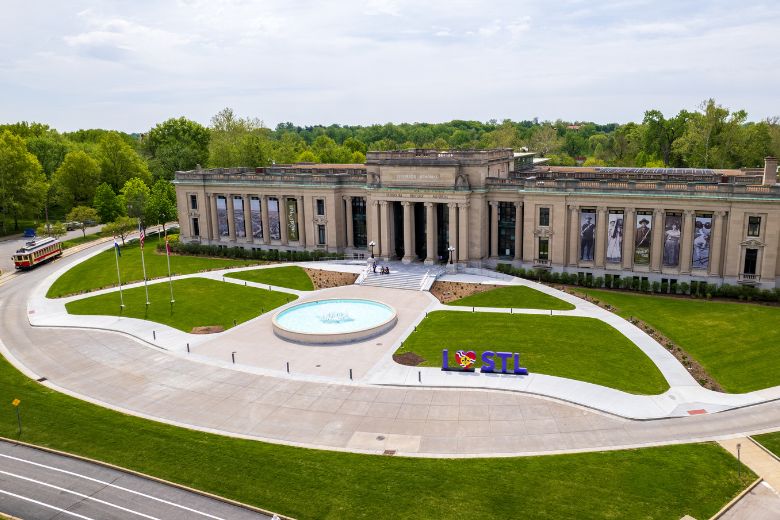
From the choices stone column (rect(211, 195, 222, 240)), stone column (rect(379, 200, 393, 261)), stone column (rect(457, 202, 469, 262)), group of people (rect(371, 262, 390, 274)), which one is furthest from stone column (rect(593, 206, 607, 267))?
stone column (rect(211, 195, 222, 240))

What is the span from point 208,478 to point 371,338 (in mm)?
24235

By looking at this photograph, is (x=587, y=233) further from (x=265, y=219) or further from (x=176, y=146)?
(x=176, y=146)

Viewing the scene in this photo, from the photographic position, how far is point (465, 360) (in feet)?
153

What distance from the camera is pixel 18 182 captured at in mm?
112938

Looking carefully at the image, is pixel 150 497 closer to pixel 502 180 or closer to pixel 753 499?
pixel 753 499

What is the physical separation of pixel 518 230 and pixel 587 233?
8753mm

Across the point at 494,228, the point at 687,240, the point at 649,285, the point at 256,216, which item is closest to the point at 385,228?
the point at 494,228

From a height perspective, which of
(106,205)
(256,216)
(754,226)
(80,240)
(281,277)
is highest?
(754,226)

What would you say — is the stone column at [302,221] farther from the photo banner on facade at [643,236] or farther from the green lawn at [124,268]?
the photo banner on facade at [643,236]

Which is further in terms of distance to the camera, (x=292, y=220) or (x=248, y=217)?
(x=248, y=217)

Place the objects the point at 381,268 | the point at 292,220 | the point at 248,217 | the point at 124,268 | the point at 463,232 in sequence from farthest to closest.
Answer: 1. the point at 248,217
2. the point at 292,220
3. the point at 124,268
4. the point at 381,268
5. the point at 463,232

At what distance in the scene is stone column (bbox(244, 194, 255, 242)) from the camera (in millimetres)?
92125

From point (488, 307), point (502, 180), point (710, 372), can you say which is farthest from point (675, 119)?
point (710, 372)

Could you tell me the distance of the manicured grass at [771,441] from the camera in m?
34.6
